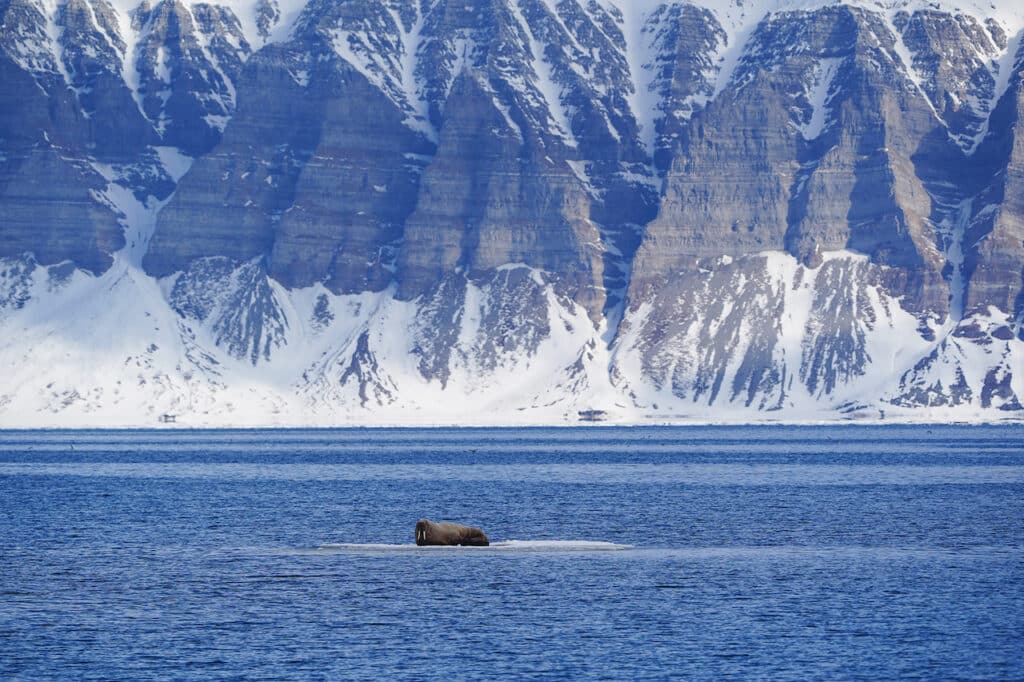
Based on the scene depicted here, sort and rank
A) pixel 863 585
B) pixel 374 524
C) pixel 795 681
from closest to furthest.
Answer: pixel 795 681, pixel 863 585, pixel 374 524

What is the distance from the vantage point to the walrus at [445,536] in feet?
399

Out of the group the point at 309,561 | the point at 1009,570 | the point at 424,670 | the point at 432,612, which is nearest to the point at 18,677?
the point at 424,670

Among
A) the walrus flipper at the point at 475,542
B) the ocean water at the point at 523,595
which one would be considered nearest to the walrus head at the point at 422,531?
the ocean water at the point at 523,595

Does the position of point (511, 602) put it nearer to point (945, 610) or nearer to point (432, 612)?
point (432, 612)

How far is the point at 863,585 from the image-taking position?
102 meters

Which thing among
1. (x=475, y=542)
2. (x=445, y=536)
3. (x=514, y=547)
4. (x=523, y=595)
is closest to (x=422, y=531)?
(x=445, y=536)

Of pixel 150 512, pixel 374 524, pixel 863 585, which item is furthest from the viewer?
pixel 150 512

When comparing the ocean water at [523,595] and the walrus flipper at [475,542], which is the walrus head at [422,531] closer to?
the ocean water at [523,595]

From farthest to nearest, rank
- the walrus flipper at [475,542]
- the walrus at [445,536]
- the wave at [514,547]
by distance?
1. the walrus at [445,536]
2. the walrus flipper at [475,542]
3. the wave at [514,547]

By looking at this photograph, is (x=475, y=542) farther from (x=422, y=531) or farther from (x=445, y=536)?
(x=422, y=531)

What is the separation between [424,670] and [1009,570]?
40.4m

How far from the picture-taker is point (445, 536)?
400ft

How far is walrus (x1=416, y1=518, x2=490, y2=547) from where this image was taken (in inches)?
4786

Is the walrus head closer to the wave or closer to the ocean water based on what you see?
the wave
